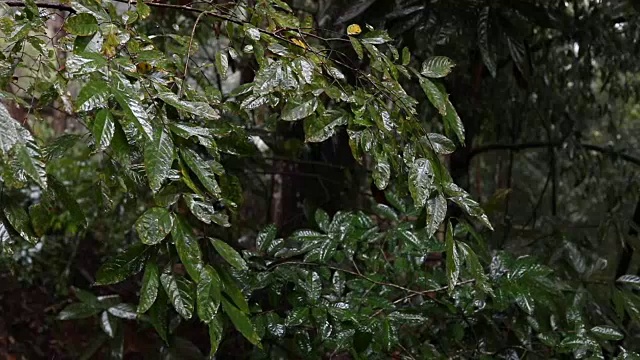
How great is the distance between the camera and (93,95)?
591mm

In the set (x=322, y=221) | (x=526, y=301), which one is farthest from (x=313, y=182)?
(x=526, y=301)

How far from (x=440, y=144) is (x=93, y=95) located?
0.43 meters

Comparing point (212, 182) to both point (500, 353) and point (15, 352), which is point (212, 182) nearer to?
point (500, 353)

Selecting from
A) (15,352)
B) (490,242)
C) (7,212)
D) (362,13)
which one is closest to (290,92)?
(7,212)

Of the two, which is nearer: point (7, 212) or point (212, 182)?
point (212, 182)

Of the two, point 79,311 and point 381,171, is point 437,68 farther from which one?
point 79,311

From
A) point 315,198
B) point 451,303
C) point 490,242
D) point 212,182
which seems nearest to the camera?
point 212,182

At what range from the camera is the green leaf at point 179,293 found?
2.48 ft

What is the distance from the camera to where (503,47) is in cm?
149

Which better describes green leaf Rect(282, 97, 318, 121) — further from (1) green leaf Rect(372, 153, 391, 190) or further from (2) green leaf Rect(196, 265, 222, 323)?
(2) green leaf Rect(196, 265, 222, 323)

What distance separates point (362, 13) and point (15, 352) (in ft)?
4.86

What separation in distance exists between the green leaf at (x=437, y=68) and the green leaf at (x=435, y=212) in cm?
17

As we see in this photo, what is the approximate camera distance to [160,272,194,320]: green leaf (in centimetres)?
76

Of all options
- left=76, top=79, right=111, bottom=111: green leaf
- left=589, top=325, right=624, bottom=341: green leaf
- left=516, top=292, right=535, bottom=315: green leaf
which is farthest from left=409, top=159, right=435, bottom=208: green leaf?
left=589, top=325, right=624, bottom=341: green leaf
